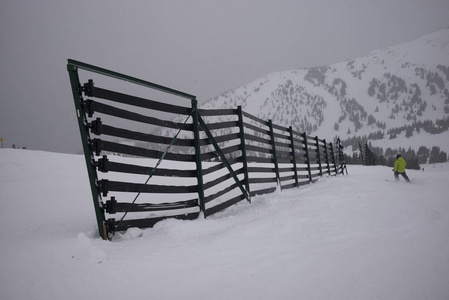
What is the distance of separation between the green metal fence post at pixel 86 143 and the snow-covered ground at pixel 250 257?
0.20m

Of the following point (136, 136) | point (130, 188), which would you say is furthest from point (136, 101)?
point (130, 188)

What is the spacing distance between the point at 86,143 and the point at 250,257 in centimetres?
237

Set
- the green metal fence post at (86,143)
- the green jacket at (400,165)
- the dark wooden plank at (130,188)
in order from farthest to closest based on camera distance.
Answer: the green jacket at (400,165), the dark wooden plank at (130,188), the green metal fence post at (86,143)

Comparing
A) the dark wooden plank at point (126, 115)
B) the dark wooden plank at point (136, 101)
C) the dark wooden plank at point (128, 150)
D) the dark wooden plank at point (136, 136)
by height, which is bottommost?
the dark wooden plank at point (128, 150)

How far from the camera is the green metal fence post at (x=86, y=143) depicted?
2775 millimetres

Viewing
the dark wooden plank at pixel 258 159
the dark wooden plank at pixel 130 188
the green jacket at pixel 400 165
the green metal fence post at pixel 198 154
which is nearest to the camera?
the dark wooden plank at pixel 130 188

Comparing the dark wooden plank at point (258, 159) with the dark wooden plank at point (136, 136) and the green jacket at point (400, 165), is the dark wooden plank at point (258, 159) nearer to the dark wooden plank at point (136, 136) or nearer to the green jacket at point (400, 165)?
the dark wooden plank at point (136, 136)

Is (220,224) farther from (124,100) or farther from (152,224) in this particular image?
(124,100)

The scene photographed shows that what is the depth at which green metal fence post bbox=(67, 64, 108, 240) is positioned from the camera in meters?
2.78

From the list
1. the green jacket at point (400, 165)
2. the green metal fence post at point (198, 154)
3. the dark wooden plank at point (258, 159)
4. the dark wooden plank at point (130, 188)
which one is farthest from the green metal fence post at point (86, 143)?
the green jacket at point (400, 165)

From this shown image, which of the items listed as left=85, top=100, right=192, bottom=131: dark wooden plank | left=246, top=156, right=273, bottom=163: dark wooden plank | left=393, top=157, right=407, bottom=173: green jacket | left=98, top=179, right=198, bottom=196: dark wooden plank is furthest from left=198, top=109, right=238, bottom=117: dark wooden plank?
left=393, top=157, right=407, bottom=173: green jacket

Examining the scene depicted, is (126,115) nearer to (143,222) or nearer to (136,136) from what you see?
(136,136)

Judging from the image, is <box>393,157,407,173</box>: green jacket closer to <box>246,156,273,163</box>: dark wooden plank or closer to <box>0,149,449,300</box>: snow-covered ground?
<box>246,156,273,163</box>: dark wooden plank

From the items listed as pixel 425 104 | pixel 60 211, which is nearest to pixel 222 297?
pixel 60 211
